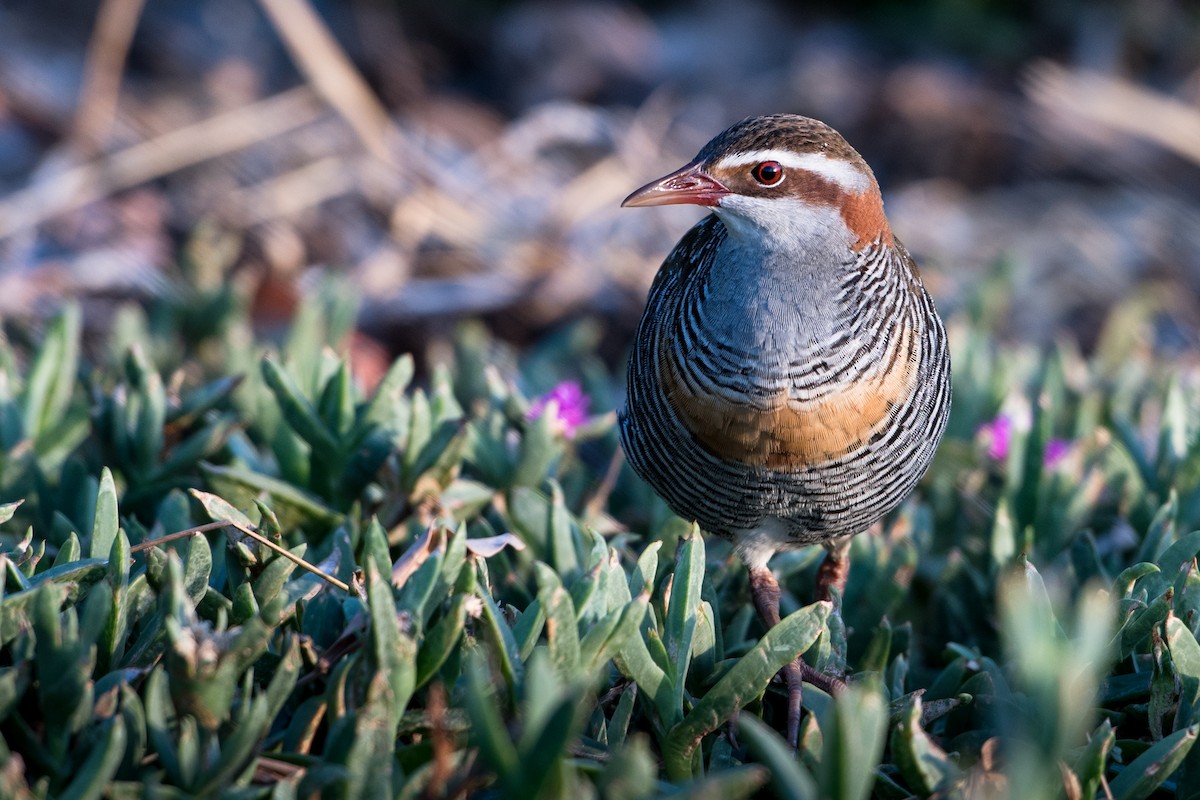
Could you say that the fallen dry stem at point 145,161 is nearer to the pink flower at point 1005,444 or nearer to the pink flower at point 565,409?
the pink flower at point 565,409

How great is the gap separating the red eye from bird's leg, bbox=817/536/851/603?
1003mm

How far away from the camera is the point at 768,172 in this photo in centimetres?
288

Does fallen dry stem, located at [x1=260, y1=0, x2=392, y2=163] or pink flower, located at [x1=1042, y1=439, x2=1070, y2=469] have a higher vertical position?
fallen dry stem, located at [x1=260, y1=0, x2=392, y2=163]

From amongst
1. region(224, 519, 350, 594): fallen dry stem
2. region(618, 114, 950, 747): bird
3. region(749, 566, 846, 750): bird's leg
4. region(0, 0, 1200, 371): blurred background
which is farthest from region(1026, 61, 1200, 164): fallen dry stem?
region(224, 519, 350, 594): fallen dry stem

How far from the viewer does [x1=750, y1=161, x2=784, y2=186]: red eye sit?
113 inches

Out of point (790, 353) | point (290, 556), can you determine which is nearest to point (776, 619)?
point (790, 353)

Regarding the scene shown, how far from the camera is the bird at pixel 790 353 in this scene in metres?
2.84

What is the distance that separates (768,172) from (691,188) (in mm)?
176

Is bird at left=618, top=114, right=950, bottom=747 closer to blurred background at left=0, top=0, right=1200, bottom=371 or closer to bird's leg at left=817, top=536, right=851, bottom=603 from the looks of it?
bird's leg at left=817, top=536, right=851, bottom=603

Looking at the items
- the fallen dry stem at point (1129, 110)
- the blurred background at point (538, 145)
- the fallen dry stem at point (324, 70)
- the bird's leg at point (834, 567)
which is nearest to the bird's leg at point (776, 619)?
the bird's leg at point (834, 567)

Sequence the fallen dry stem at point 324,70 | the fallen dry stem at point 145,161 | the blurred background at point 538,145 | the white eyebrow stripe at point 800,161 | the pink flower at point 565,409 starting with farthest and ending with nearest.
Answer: the fallen dry stem at point 324,70, the blurred background at point 538,145, the fallen dry stem at point 145,161, the pink flower at point 565,409, the white eyebrow stripe at point 800,161

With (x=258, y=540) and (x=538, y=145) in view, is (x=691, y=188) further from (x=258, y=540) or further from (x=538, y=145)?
(x=538, y=145)

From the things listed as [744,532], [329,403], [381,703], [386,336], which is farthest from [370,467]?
[386,336]

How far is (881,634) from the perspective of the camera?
2939 mm
